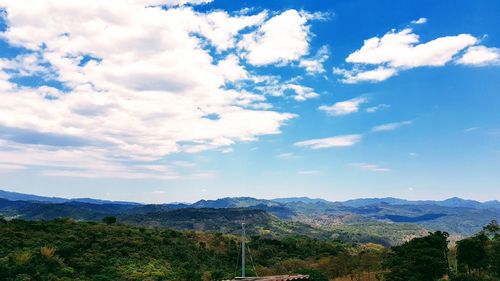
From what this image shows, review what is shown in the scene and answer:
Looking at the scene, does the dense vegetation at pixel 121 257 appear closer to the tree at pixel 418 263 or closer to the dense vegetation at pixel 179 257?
the dense vegetation at pixel 179 257

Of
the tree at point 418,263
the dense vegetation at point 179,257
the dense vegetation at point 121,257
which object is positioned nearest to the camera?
the tree at point 418,263

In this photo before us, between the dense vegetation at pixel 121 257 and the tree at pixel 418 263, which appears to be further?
the dense vegetation at pixel 121 257

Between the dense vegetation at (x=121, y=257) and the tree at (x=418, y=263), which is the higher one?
the tree at (x=418, y=263)

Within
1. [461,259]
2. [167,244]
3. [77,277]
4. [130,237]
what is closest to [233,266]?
[167,244]

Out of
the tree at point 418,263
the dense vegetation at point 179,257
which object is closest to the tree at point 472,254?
the dense vegetation at point 179,257

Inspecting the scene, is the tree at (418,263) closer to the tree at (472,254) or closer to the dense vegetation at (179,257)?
the dense vegetation at (179,257)

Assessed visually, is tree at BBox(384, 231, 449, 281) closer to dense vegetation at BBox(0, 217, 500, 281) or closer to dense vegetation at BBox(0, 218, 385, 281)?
dense vegetation at BBox(0, 217, 500, 281)

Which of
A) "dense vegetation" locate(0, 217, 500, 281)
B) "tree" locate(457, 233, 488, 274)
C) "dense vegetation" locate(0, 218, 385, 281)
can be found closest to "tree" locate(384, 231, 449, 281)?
"dense vegetation" locate(0, 217, 500, 281)

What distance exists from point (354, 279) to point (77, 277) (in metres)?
27.1

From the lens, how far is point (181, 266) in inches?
2180

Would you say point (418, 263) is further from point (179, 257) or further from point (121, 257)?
point (179, 257)

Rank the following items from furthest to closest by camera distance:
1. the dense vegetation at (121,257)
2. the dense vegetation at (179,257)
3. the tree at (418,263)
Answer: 1. the dense vegetation at (121,257)
2. the dense vegetation at (179,257)
3. the tree at (418,263)

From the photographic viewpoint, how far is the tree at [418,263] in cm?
2988

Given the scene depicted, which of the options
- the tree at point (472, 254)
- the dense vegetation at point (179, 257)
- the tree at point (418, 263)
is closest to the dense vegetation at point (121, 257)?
the dense vegetation at point (179, 257)
